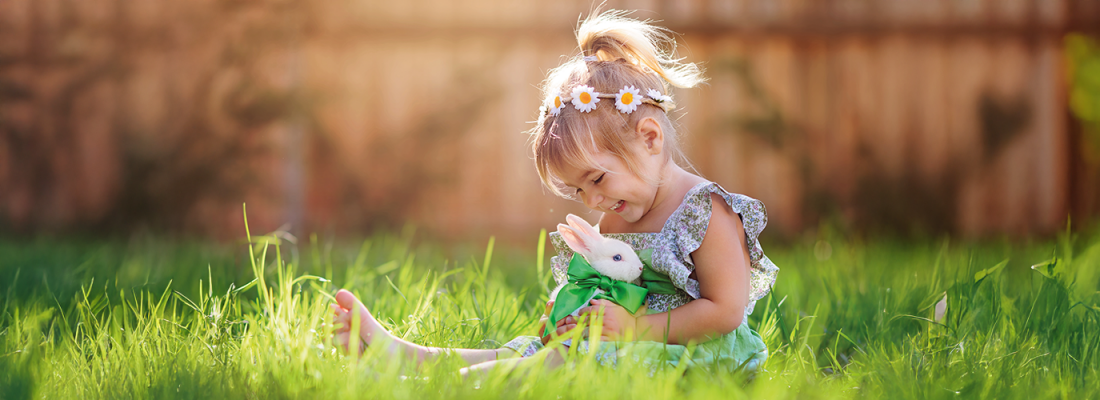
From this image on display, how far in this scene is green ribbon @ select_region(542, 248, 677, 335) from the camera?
179cm

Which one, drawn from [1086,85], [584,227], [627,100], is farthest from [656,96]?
[1086,85]

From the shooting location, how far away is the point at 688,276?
1.78 meters

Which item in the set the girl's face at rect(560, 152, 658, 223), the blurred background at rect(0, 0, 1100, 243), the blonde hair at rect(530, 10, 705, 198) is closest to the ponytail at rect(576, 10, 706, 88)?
the blonde hair at rect(530, 10, 705, 198)

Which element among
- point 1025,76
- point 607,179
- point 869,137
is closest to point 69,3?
point 607,179

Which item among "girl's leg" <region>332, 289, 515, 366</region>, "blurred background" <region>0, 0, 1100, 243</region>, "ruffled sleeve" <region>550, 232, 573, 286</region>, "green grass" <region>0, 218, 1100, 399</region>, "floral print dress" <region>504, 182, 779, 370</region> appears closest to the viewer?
"green grass" <region>0, 218, 1100, 399</region>

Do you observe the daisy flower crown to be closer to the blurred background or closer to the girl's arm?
the girl's arm

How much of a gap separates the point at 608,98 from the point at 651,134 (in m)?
0.13

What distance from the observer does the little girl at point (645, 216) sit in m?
1.76

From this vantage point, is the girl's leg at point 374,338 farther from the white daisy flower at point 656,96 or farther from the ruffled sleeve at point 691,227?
the white daisy flower at point 656,96

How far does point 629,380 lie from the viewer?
164 centimetres

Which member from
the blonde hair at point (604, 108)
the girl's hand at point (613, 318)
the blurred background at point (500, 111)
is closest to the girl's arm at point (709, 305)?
the girl's hand at point (613, 318)

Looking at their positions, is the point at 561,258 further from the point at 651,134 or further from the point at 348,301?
the point at 348,301

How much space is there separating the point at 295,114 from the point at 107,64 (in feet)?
3.87

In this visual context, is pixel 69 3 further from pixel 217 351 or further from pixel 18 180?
pixel 217 351
